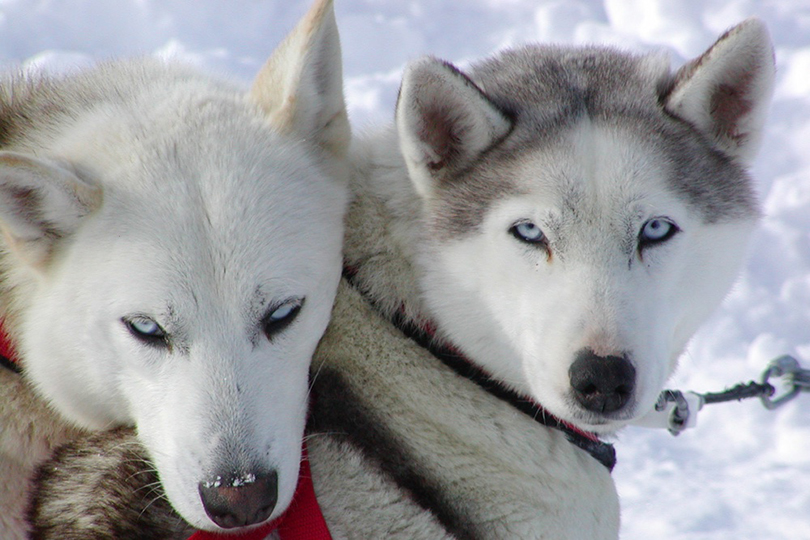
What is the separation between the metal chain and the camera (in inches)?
118

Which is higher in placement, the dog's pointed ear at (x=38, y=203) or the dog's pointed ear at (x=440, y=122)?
the dog's pointed ear at (x=440, y=122)

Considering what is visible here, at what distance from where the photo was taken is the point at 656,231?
2318 millimetres

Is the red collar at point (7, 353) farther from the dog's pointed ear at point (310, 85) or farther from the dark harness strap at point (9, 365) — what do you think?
the dog's pointed ear at point (310, 85)

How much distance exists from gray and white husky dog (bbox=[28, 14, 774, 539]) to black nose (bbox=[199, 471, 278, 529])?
1.24ft

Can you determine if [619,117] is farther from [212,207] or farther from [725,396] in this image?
[725,396]

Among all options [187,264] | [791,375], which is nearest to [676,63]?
[791,375]

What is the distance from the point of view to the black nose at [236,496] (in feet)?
6.70

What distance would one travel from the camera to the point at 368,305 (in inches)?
100

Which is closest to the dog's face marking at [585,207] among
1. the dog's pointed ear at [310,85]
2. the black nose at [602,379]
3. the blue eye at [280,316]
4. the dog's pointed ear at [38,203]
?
the black nose at [602,379]

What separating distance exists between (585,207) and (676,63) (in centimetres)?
380

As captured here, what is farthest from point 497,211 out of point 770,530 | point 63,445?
point 770,530

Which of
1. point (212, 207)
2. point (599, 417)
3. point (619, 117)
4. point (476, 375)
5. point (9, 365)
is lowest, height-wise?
point (9, 365)

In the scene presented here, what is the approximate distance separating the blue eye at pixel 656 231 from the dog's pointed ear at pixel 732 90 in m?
0.43

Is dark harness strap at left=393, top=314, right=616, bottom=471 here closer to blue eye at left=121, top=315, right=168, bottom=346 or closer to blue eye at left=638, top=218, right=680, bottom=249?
blue eye at left=638, top=218, right=680, bottom=249
